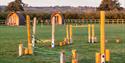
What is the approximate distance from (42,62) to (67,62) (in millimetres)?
982

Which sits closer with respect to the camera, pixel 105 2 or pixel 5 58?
pixel 5 58

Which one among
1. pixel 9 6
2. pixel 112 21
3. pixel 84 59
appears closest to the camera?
pixel 84 59

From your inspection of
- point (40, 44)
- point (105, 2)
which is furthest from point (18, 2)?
point (40, 44)

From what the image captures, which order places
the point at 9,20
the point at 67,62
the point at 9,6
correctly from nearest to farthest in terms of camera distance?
the point at 67,62
the point at 9,20
the point at 9,6

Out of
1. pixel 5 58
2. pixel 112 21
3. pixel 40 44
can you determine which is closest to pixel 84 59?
pixel 5 58

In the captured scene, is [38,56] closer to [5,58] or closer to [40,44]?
[5,58]

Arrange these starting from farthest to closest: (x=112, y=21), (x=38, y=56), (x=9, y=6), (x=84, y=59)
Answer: (x=9, y=6)
(x=112, y=21)
(x=38, y=56)
(x=84, y=59)

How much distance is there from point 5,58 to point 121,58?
15.2 ft

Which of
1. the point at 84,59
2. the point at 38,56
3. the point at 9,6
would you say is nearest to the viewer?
the point at 84,59

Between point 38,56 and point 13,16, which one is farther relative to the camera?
point 13,16

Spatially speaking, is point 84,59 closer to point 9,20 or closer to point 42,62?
point 42,62

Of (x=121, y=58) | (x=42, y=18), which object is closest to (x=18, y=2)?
(x=42, y=18)

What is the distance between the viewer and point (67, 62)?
1527 cm

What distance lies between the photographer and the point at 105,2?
5143 inches
